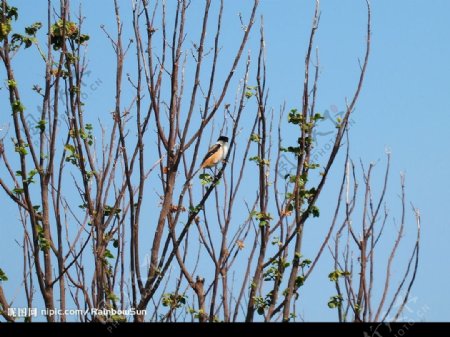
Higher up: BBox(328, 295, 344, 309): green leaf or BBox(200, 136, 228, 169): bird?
BBox(200, 136, 228, 169): bird

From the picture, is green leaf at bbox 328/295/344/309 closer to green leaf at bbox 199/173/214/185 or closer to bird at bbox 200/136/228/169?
green leaf at bbox 199/173/214/185

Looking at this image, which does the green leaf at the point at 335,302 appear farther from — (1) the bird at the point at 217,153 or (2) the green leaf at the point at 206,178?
(1) the bird at the point at 217,153

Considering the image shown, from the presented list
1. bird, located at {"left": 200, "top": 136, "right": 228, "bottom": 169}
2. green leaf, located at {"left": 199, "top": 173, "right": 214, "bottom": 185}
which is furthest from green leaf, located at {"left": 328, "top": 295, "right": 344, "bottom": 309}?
bird, located at {"left": 200, "top": 136, "right": 228, "bottom": 169}

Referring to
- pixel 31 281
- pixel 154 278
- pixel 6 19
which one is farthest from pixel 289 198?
pixel 6 19

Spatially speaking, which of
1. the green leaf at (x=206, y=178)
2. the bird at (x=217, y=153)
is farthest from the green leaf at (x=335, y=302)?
the bird at (x=217, y=153)

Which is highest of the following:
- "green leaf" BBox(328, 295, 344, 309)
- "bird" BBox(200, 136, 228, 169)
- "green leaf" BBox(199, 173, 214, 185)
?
"bird" BBox(200, 136, 228, 169)

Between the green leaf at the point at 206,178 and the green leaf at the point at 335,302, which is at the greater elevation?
the green leaf at the point at 206,178

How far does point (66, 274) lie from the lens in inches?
215

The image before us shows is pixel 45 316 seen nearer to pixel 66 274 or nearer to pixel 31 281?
pixel 66 274

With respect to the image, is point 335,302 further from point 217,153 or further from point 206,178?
point 217,153
